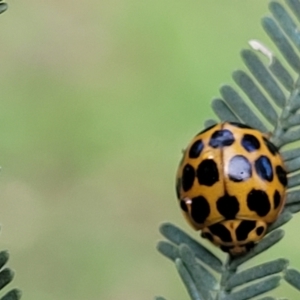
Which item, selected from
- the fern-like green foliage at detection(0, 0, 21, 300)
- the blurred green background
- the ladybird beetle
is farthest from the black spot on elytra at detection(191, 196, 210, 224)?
the blurred green background

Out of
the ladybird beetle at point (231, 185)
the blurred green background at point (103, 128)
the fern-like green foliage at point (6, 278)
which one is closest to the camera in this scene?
the fern-like green foliage at point (6, 278)

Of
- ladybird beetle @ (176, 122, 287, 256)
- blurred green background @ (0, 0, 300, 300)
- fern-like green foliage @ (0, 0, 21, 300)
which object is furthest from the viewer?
A: blurred green background @ (0, 0, 300, 300)

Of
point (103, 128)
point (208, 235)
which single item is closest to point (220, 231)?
point (208, 235)

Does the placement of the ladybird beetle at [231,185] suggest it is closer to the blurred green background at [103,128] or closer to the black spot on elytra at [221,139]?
the black spot on elytra at [221,139]

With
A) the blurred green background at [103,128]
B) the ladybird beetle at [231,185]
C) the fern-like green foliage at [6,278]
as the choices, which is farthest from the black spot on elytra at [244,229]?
the blurred green background at [103,128]

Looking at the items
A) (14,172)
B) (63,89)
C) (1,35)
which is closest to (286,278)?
(14,172)

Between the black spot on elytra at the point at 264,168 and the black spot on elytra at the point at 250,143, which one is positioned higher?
the black spot on elytra at the point at 250,143

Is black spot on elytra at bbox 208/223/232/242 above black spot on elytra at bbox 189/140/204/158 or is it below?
below

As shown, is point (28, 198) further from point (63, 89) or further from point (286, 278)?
point (286, 278)

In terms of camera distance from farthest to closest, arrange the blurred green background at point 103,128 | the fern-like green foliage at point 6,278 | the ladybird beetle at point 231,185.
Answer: the blurred green background at point 103,128
the ladybird beetle at point 231,185
the fern-like green foliage at point 6,278

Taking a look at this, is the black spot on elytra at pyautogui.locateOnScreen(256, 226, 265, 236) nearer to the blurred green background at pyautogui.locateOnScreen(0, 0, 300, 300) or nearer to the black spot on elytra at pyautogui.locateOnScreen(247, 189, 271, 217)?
the black spot on elytra at pyautogui.locateOnScreen(247, 189, 271, 217)
